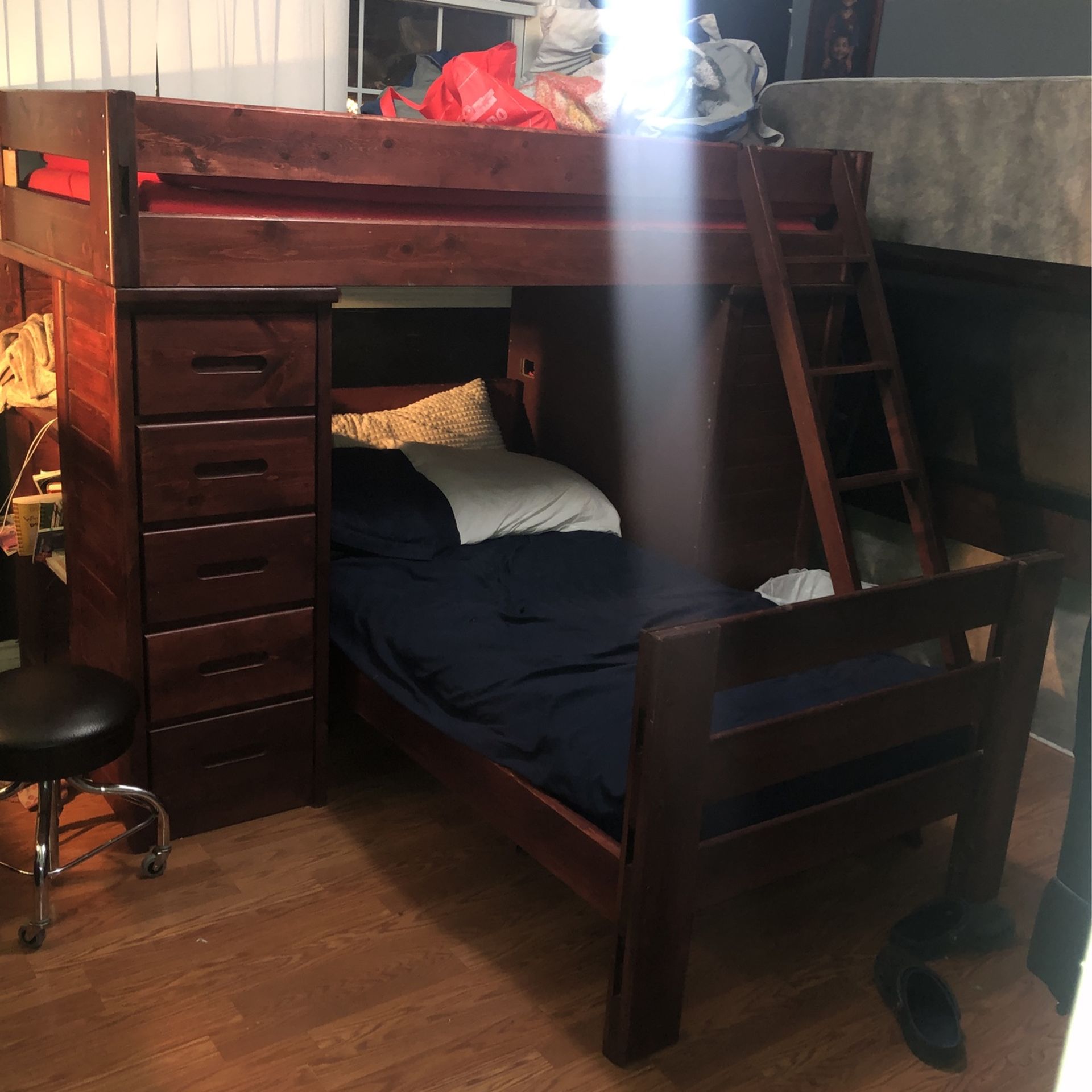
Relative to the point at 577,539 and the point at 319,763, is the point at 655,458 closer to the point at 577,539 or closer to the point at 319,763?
the point at 577,539

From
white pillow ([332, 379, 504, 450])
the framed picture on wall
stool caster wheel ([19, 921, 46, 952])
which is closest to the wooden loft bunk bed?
stool caster wheel ([19, 921, 46, 952])

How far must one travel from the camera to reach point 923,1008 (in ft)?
6.59

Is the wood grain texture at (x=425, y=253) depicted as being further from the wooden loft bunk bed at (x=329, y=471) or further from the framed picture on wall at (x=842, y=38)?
the framed picture on wall at (x=842, y=38)

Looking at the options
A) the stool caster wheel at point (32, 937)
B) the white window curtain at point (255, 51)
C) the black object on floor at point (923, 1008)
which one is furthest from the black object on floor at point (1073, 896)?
the white window curtain at point (255, 51)

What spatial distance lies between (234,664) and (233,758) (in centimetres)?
22

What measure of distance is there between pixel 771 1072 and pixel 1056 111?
6.77 ft

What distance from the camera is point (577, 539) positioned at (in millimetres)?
3004

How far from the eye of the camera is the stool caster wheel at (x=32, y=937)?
2088mm

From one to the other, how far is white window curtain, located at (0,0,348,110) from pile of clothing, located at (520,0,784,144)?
55 cm

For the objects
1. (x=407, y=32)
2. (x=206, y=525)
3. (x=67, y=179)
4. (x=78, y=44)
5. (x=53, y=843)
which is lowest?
(x=53, y=843)

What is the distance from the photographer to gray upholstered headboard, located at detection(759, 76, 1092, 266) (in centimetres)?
254

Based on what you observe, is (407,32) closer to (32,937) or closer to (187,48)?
(187,48)

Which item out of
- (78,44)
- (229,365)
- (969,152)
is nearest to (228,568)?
(229,365)

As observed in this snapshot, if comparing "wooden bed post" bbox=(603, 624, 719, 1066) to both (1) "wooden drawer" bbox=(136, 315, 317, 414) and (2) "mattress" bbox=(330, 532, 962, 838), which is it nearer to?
(2) "mattress" bbox=(330, 532, 962, 838)
